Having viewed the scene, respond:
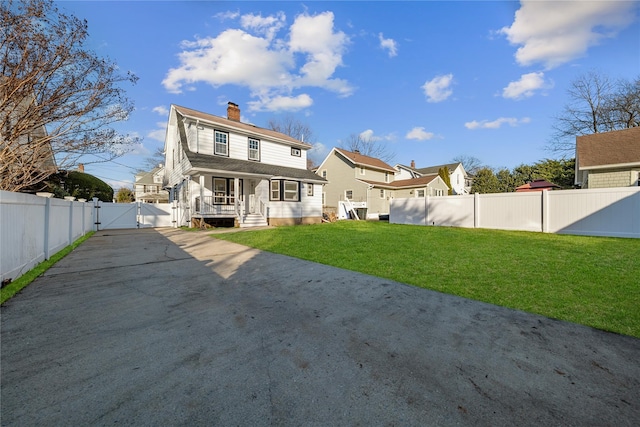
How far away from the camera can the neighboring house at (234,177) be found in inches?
577

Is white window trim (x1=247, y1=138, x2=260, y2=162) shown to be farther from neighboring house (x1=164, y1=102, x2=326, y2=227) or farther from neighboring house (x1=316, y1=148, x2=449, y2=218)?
neighboring house (x1=316, y1=148, x2=449, y2=218)

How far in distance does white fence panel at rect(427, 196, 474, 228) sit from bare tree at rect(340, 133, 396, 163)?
28.5 m

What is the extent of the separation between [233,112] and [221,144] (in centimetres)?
458

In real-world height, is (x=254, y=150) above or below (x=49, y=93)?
above

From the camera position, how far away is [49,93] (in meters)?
6.85

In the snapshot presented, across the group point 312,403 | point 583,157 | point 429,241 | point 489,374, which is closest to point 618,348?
point 489,374

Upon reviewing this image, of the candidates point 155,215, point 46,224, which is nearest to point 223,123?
point 155,215

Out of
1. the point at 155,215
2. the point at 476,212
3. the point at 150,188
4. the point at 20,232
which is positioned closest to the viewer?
the point at 20,232

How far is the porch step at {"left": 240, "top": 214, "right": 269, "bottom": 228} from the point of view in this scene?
1536 cm

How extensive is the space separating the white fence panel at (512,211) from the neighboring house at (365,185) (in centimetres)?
1220

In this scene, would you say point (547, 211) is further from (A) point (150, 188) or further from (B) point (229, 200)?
(A) point (150, 188)

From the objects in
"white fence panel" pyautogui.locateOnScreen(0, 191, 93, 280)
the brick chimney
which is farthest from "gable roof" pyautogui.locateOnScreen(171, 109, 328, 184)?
"white fence panel" pyautogui.locateOnScreen(0, 191, 93, 280)

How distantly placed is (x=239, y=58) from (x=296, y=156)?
7.84 meters

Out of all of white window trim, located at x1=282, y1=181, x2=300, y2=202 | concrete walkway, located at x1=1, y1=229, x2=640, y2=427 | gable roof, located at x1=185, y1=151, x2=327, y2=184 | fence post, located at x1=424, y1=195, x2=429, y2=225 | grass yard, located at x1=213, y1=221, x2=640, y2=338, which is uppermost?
gable roof, located at x1=185, y1=151, x2=327, y2=184
